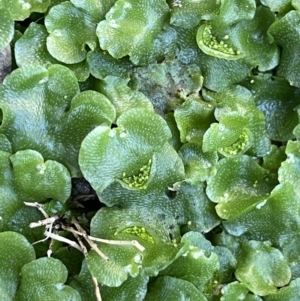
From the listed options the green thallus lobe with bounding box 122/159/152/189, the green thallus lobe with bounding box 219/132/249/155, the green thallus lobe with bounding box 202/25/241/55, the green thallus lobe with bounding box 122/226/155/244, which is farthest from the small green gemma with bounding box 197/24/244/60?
the green thallus lobe with bounding box 122/226/155/244

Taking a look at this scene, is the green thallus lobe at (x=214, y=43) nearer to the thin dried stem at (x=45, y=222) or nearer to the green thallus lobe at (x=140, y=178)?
the green thallus lobe at (x=140, y=178)

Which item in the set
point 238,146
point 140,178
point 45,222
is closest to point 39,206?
point 45,222

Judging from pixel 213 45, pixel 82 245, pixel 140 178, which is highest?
pixel 213 45

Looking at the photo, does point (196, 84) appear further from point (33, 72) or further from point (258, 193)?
point (33, 72)

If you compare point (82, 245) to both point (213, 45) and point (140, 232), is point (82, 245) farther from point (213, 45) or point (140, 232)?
point (213, 45)

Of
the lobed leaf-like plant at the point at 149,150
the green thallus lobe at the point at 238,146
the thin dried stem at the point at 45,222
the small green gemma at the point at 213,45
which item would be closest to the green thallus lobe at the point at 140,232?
the lobed leaf-like plant at the point at 149,150

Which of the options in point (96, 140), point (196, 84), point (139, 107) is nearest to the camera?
point (96, 140)

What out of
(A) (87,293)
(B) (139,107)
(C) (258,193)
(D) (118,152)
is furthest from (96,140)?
(C) (258,193)
